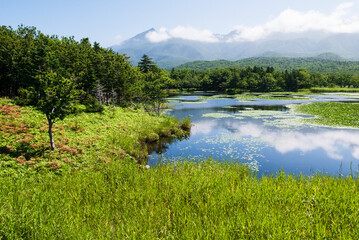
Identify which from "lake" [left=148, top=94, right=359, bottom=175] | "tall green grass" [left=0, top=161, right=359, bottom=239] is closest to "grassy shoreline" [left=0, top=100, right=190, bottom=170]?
"lake" [left=148, top=94, right=359, bottom=175]

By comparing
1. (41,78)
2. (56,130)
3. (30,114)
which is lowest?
(56,130)

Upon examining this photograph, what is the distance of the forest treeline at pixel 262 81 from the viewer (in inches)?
5098

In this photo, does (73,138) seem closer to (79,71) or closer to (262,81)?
(79,71)

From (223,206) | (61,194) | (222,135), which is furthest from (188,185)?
(222,135)

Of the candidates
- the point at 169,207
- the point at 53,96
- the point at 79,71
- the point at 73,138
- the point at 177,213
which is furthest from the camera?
the point at 79,71

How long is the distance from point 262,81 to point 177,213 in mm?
137398

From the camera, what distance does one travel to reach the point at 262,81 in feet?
424

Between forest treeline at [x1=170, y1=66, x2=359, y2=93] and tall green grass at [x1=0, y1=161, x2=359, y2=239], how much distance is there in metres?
126

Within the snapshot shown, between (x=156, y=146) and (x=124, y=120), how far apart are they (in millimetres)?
Result: 9437

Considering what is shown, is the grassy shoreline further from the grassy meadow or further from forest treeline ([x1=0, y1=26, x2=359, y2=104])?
forest treeline ([x1=0, y1=26, x2=359, y2=104])

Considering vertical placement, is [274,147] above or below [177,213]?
below

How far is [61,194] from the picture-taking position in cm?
762

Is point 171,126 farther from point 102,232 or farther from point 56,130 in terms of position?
point 102,232

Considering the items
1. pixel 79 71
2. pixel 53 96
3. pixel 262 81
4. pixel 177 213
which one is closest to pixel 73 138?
pixel 53 96
